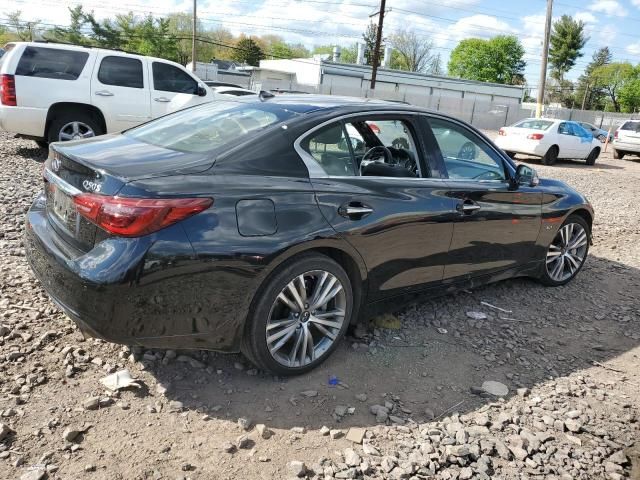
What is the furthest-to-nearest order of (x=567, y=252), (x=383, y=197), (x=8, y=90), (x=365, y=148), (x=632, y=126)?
1. (x=632, y=126)
2. (x=8, y=90)
3. (x=567, y=252)
4. (x=365, y=148)
5. (x=383, y=197)

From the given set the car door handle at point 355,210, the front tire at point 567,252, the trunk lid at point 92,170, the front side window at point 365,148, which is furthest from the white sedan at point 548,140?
the trunk lid at point 92,170

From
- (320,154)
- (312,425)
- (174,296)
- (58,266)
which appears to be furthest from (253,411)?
(320,154)

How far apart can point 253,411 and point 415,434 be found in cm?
86

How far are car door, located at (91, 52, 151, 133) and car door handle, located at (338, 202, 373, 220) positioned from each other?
23.2ft

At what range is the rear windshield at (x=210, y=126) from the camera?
3160mm

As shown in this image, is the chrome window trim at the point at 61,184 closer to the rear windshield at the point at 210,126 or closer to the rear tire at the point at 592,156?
the rear windshield at the point at 210,126

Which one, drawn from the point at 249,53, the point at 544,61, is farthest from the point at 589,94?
the point at 544,61

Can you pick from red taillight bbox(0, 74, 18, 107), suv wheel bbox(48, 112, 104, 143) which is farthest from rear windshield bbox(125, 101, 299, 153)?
red taillight bbox(0, 74, 18, 107)

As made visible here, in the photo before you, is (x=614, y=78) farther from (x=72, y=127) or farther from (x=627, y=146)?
(x=72, y=127)

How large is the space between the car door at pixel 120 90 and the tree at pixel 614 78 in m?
99.6

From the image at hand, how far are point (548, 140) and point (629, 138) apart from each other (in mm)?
5676

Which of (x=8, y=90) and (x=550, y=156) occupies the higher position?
(x=8, y=90)

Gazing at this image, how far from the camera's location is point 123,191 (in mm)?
2561

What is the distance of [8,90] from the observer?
831 cm
